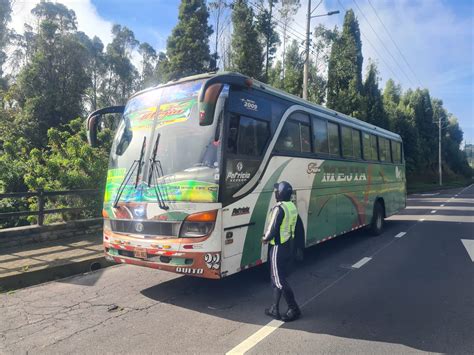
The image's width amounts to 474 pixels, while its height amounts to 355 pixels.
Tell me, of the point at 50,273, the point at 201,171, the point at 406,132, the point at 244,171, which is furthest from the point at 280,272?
the point at 406,132

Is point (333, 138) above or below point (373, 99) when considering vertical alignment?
below

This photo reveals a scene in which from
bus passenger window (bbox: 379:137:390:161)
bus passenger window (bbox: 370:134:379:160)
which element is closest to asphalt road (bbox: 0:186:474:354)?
bus passenger window (bbox: 370:134:379:160)

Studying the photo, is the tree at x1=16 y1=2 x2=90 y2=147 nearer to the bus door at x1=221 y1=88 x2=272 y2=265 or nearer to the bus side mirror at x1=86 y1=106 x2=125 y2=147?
the bus side mirror at x1=86 y1=106 x2=125 y2=147

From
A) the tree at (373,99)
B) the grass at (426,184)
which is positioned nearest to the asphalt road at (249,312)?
the tree at (373,99)

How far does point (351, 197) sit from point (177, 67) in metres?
19.4

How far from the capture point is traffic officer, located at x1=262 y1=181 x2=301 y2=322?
469 cm

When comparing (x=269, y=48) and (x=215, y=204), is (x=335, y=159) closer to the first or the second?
(x=215, y=204)

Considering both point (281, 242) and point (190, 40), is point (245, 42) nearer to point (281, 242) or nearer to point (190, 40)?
point (190, 40)

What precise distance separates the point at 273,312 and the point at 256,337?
2.10ft

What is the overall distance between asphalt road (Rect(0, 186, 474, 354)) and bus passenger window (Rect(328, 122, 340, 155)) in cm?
244

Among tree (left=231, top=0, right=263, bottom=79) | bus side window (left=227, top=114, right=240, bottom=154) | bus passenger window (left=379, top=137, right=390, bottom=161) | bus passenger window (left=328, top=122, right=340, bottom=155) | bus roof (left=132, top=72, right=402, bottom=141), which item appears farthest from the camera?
tree (left=231, top=0, right=263, bottom=79)

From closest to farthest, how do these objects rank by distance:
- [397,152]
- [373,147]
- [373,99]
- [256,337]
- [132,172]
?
[256,337] < [132,172] < [373,147] < [397,152] < [373,99]

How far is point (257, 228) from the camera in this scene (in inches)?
226

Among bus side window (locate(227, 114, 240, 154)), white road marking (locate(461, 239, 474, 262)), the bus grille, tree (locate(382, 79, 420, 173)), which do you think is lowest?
white road marking (locate(461, 239, 474, 262))
